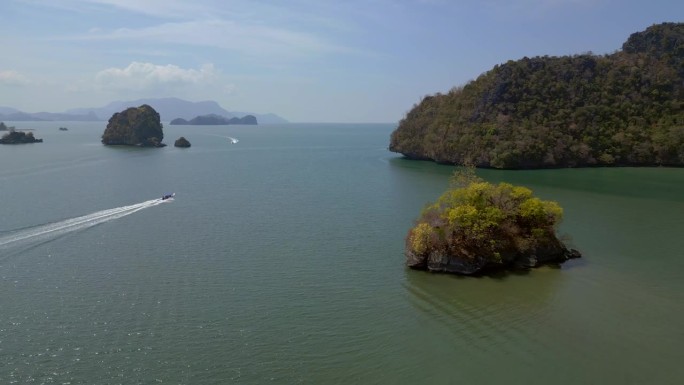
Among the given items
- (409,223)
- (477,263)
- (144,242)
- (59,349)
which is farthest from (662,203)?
(59,349)

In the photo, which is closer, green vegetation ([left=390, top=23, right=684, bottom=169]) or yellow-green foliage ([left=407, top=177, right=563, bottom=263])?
yellow-green foliage ([left=407, top=177, right=563, bottom=263])

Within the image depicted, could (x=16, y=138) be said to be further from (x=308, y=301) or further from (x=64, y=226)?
(x=308, y=301)

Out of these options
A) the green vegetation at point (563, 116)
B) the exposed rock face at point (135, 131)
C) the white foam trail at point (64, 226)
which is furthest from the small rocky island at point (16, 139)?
the white foam trail at point (64, 226)

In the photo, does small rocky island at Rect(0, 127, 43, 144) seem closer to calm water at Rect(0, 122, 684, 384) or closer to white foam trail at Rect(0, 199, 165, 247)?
calm water at Rect(0, 122, 684, 384)

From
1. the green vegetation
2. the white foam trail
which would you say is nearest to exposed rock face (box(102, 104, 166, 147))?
the green vegetation

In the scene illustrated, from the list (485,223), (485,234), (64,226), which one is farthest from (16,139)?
(485,234)

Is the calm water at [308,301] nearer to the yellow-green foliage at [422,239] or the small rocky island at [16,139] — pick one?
the yellow-green foliage at [422,239]
